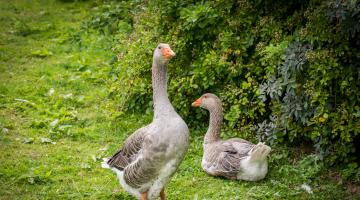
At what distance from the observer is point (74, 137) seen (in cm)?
852

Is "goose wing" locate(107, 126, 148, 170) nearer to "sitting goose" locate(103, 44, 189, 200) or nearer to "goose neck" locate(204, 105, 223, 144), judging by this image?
"sitting goose" locate(103, 44, 189, 200)

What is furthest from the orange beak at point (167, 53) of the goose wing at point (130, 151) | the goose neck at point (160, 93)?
the goose wing at point (130, 151)

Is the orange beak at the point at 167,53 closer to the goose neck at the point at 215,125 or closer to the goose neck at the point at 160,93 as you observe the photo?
the goose neck at the point at 160,93

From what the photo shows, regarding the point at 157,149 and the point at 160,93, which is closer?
the point at 157,149

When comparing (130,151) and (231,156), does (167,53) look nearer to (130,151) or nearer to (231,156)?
(130,151)

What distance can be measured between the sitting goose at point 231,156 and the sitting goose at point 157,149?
3.58ft

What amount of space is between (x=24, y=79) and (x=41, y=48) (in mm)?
1995

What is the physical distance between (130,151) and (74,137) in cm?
249

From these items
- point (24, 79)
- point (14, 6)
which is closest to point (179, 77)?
point (24, 79)

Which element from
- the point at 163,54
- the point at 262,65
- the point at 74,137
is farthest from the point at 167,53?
the point at 74,137

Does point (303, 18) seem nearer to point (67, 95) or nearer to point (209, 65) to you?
point (209, 65)

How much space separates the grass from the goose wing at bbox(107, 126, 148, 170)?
2.02 feet

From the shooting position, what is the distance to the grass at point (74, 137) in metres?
6.92

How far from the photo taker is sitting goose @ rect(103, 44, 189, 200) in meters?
5.77
